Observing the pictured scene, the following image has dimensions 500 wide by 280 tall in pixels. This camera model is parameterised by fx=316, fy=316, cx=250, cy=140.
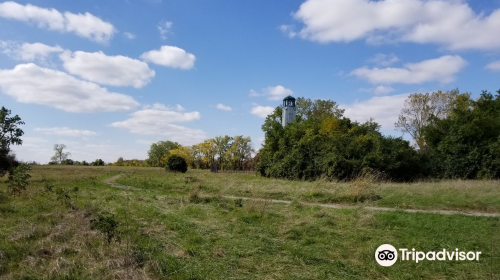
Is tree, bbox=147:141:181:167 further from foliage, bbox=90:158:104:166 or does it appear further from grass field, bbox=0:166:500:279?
grass field, bbox=0:166:500:279

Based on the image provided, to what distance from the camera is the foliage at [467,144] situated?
23.9 m


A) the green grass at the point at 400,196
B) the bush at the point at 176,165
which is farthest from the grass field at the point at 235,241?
the bush at the point at 176,165

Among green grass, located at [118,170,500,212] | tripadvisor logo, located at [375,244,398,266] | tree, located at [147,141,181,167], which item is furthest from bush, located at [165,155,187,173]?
tree, located at [147,141,181,167]

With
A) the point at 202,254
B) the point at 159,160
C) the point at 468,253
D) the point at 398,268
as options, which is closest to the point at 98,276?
the point at 202,254

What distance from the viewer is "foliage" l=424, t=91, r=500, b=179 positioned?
23859mm

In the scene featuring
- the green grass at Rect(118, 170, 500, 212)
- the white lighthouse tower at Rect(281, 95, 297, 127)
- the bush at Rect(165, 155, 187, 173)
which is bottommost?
the green grass at Rect(118, 170, 500, 212)

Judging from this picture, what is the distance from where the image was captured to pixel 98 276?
185 inches

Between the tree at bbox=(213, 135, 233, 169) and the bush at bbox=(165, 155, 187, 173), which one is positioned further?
the tree at bbox=(213, 135, 233, 169)

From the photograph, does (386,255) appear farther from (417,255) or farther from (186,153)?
(186,153)

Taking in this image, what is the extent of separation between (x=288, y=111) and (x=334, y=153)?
15767mm

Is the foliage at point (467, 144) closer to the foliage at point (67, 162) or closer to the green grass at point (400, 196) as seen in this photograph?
the green grass at point (400, 196)

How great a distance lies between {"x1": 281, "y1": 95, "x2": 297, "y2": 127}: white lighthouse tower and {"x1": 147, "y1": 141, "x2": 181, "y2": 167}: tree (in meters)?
51.7

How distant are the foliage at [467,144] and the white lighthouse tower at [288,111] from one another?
17.2 meters

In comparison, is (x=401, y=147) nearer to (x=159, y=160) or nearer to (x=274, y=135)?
(x=274, y=135)
